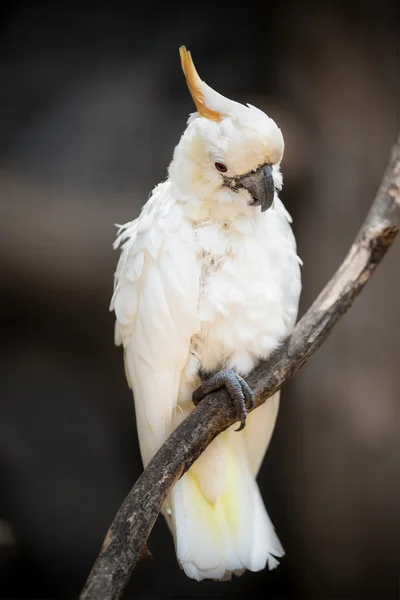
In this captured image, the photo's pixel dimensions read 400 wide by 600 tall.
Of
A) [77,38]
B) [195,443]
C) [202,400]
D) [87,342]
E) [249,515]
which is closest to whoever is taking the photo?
[195,443]

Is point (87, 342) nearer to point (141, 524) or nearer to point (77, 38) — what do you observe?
point (77, 38)

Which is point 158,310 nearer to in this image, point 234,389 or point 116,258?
point 234,389

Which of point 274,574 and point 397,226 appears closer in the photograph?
point 397,226

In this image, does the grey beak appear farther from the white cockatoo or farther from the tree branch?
the tree branch

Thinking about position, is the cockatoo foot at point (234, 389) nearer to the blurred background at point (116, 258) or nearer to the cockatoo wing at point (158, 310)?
the cockatoo wing at point (158, 310)

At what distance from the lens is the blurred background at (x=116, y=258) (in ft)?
7.09

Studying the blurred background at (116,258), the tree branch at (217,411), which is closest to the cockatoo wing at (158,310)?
the tree branch at (217,411)

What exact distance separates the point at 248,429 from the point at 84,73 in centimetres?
136

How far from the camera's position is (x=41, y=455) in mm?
2264

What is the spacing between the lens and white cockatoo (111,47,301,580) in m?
1.34

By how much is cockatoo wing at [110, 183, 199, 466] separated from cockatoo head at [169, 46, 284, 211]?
0.10 m

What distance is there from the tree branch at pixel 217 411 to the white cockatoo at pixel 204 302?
1.7 inches

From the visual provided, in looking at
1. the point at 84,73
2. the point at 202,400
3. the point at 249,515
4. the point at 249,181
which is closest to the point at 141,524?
the point at 202,400

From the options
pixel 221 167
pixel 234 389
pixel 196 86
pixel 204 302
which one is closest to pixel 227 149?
pixel 221 167
